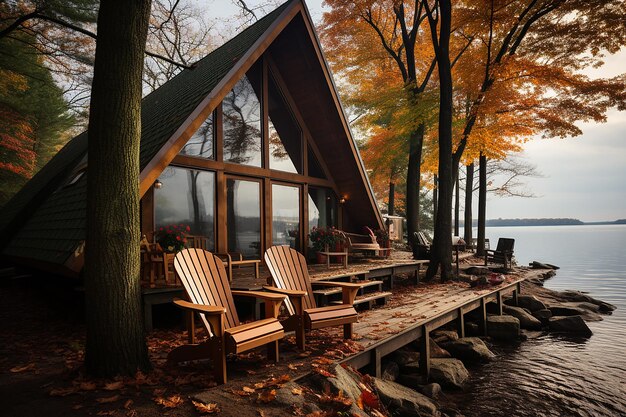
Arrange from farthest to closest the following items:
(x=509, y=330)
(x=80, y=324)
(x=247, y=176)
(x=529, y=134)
Answer: (x=529, y=134)
(x=247, y=176)
(x=509, y=330)
(x=80, y=324)

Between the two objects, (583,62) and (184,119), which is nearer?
(184,119)

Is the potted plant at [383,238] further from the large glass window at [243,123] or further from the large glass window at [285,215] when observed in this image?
the large glass window at [243,123]

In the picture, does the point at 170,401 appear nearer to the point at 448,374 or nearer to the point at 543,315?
the point at 448,374

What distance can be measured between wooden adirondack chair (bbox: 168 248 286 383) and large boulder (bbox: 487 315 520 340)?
18.1 feet

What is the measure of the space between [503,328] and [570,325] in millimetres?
1752

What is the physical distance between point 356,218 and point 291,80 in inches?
167

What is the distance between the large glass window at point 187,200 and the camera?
6898 millimetres

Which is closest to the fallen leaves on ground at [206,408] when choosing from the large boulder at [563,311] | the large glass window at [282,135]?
the large glass window at [282,135]

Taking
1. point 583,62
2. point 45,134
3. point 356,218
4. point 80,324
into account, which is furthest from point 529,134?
point 45,134

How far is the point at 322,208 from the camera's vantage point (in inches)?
398

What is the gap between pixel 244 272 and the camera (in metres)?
7.61

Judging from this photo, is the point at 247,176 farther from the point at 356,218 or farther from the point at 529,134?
the point at 529,134

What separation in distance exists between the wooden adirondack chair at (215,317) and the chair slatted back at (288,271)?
1.95ft

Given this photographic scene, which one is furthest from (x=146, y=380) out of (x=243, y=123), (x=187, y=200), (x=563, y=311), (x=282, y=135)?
(x=563, y=311)
